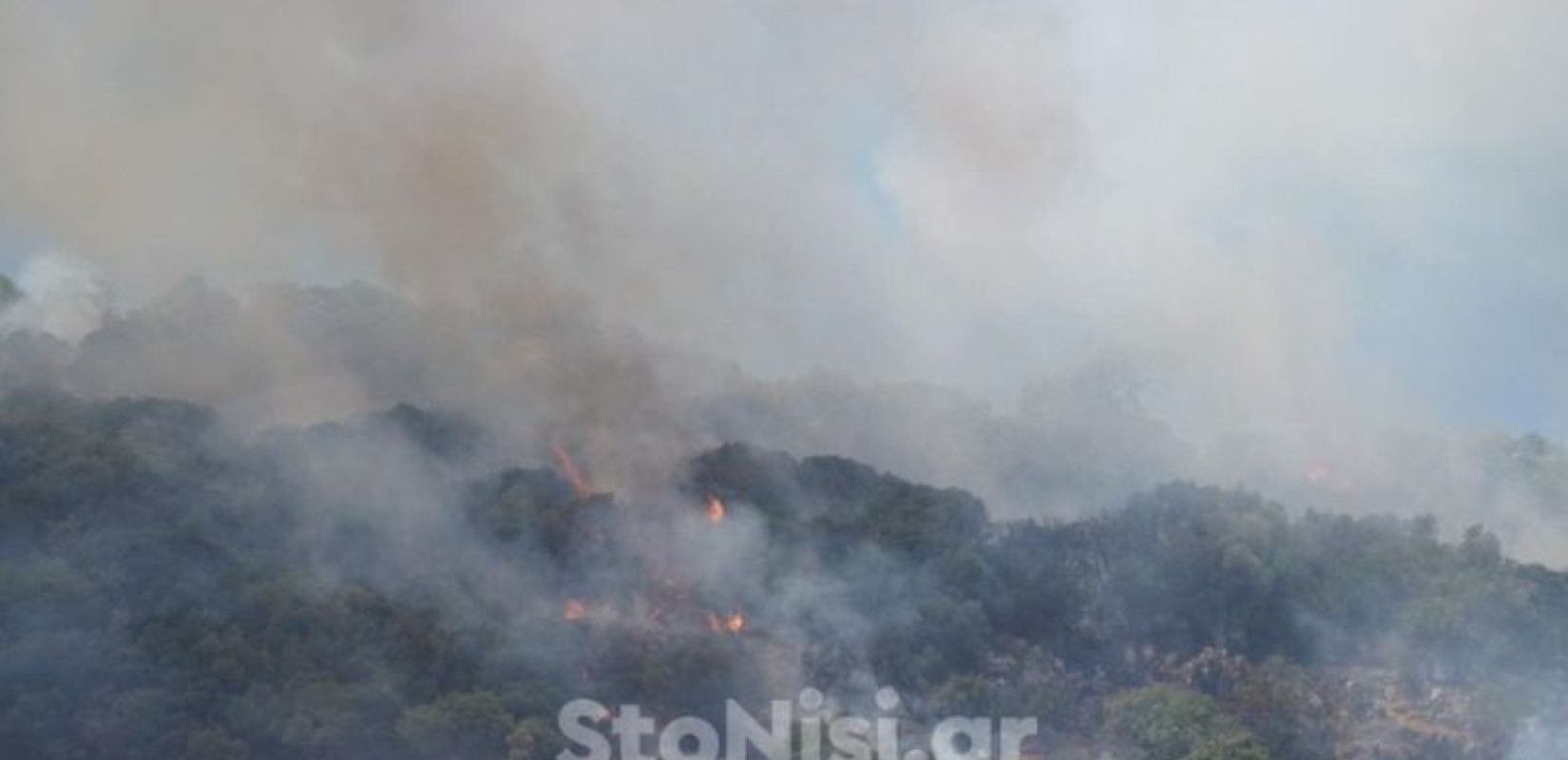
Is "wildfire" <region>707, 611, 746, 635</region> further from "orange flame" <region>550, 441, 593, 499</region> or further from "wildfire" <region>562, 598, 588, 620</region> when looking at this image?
"orange flame" <region>550, 441, 593, 499</region>

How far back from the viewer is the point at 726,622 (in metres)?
40.7

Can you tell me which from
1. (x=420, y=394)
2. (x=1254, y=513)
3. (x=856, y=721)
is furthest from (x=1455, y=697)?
(x=420, y=394)

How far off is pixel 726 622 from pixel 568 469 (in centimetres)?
807

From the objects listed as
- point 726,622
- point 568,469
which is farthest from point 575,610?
point 568,469

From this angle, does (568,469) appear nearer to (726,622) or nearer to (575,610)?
(575,610)

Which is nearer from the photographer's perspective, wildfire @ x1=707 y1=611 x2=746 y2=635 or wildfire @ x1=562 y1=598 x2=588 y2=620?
wildfire @ x1=562 y1=598 x2=588 y2=620

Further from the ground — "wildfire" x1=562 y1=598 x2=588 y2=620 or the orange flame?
the orange flame

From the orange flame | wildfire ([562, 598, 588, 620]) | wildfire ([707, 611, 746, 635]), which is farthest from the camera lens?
the orange flame

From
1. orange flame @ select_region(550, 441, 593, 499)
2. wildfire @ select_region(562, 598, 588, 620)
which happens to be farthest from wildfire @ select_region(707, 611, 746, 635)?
orange flame @ select_region(550, 441, 593, 499)

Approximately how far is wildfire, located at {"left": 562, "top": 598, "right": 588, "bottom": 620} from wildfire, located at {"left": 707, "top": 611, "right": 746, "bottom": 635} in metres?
2.43

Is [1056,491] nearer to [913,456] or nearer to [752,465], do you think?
[913,456]

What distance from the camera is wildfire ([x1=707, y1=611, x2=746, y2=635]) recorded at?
40.4 m

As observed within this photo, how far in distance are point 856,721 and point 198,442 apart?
49.4 ft

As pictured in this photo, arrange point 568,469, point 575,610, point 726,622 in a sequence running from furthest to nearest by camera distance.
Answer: point 568,469 < point 726,622 < point 575,610
